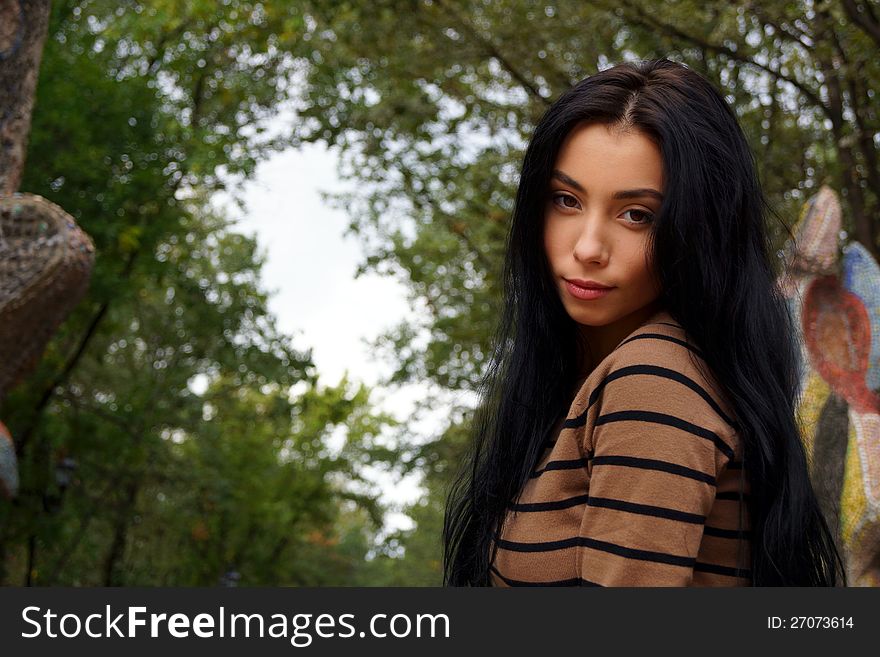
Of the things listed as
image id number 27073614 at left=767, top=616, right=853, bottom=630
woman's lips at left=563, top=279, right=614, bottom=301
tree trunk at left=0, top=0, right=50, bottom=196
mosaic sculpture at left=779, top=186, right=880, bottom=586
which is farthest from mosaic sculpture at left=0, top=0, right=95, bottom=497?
image id number 27073614 at left=767, top=616, right=853, bottom=630

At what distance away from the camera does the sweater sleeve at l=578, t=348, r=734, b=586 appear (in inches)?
51.3

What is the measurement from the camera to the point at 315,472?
20.2 meters

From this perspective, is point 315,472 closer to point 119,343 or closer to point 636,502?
point 119,343

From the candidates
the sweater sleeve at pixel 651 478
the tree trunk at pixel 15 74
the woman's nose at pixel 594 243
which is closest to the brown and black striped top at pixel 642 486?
the sweater sleeve at pixel 651 478

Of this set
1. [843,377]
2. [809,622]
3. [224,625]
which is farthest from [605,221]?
[843,377]

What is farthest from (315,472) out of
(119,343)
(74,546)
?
(74,546)

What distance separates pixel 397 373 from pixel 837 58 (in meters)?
8.54

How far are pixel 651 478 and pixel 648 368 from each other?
0.16 metres

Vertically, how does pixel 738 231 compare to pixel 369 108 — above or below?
below

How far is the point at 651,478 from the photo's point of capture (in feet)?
4.31

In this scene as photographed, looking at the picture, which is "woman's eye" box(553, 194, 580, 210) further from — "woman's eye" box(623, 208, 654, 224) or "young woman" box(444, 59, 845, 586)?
"woman's eye" box(623, 208, 654, 224)

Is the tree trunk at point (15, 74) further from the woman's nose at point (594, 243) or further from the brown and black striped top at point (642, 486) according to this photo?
the brown and black striped top at point (642, 486)

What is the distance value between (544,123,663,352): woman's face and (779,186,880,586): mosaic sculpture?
2440 mm

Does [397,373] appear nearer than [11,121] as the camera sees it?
No
